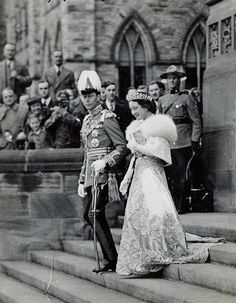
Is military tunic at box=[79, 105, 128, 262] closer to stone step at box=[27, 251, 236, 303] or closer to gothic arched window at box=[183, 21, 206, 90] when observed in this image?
stone step at box=[27, 251, 236, 303]

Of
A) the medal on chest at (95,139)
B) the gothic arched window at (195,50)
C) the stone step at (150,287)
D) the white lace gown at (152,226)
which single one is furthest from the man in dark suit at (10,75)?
the gothic arched window at (195,50)

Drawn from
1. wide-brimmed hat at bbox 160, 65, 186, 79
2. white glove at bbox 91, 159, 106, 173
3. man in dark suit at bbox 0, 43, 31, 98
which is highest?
man in dark suit at bbox 0, 43, 31, 98

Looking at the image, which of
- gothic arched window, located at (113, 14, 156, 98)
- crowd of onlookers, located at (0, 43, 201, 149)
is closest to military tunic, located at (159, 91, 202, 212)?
crowd of onlookers, located at (0, 43, 201, 149)

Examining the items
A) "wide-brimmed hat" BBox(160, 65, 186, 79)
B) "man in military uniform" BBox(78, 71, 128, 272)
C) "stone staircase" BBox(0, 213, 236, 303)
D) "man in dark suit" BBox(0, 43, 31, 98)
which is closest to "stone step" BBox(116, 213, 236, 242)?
"stone staircase" BBox(0, 213, 236, 303)

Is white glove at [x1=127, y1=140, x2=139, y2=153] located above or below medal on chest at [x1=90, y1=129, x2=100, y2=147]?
below

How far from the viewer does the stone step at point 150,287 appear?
7422 mm

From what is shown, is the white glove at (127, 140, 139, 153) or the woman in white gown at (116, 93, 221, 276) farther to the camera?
the white glove at (127, 140, 139, 153)

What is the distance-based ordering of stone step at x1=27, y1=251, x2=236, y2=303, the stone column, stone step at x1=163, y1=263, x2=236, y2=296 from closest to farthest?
stone step at x1=27, y1=251, x2=236, y2=303
stone step at x1=163, y1=263, x2=236, y2=296
the stone column

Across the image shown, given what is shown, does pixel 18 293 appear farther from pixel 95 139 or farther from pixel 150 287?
pixel 150 287

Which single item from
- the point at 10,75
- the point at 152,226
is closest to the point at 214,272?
the point at 152,226

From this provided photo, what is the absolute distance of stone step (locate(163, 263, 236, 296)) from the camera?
7558mm

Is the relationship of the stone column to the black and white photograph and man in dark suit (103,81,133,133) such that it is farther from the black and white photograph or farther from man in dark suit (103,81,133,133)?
man in dark suit (103,81,133,133)

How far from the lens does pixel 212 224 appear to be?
31.7 ft

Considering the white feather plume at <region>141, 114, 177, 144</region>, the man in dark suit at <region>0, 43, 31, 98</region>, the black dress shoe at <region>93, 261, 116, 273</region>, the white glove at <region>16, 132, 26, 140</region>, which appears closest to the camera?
the white feather plume at <region>141, 114, 177, 144</region>
